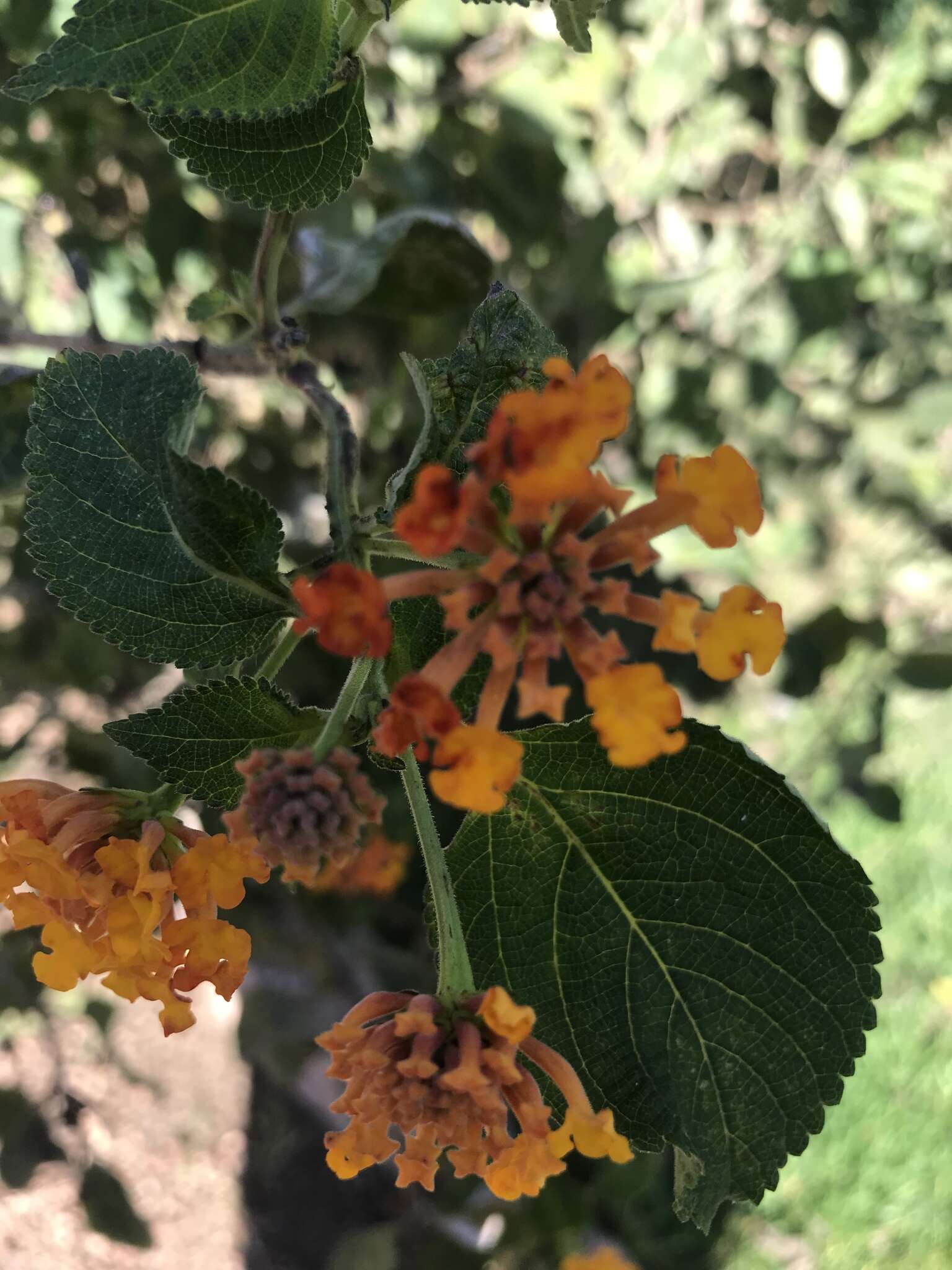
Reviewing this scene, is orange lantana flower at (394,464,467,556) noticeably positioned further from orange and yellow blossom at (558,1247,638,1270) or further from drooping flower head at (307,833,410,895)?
orange and yellow blossom at (558,1247,638,1270)

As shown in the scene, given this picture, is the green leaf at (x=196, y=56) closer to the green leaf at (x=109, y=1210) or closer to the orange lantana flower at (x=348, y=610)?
the orange lantana flower at (x=348, y=610)

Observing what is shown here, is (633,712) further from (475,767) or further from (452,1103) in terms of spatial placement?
(452,1103)

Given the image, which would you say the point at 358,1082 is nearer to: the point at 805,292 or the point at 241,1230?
the point at 805,292

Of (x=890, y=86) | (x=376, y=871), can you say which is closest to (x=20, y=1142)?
(x=376, y=871)

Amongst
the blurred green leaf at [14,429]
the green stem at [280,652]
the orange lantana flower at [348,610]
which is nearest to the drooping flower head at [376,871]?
the blurred green leaf at [14,429]

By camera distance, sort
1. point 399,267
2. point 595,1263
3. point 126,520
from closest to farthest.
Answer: point 126,520 < point 399,267 < point 595,1263

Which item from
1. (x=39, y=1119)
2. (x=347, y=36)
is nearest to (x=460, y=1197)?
(x=39, y=1119)
